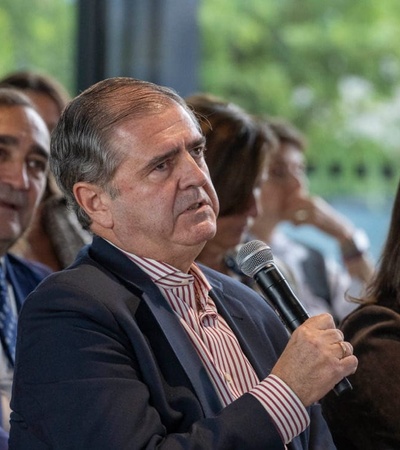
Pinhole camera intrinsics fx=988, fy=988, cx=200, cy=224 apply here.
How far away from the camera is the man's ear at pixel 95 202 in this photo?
179 cm

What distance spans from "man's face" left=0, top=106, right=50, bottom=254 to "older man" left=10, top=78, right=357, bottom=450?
27.7 inches

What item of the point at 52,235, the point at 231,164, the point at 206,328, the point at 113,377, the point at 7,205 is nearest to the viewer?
the point at 113,377

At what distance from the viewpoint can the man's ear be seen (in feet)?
5.87

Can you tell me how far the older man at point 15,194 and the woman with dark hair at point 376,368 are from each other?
81 cm

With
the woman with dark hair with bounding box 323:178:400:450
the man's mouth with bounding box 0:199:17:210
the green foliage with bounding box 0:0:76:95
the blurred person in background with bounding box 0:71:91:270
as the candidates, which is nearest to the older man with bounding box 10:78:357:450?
the woman with dark hair with bounding box 323:178:400:450

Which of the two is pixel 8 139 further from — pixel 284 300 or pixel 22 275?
pixel 284 300

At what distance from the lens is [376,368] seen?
2184 millimetres

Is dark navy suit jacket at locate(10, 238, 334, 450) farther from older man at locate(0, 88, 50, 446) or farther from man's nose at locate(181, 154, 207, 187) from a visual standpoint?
older man at locate(0, 88, 50, 446)

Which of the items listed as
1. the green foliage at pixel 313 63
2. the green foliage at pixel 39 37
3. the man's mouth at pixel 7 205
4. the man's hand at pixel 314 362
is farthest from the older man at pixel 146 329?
the green foliage at pixel 313 63

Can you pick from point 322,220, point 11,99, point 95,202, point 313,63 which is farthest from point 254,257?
point 313,63

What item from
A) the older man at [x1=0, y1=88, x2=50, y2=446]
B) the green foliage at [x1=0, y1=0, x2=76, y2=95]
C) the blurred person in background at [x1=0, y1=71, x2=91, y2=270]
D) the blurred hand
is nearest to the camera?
the older man at [x1=0, y1=88, x2=50, y2=446]

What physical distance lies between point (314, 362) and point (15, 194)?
3.84 feet

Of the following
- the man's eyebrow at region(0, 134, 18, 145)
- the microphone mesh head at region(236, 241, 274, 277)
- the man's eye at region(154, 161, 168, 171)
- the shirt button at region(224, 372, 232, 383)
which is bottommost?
the shirt button at region(224, 372, 232, 383)

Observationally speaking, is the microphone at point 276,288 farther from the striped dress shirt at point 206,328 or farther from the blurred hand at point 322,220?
the blurred hand at point 322,220
